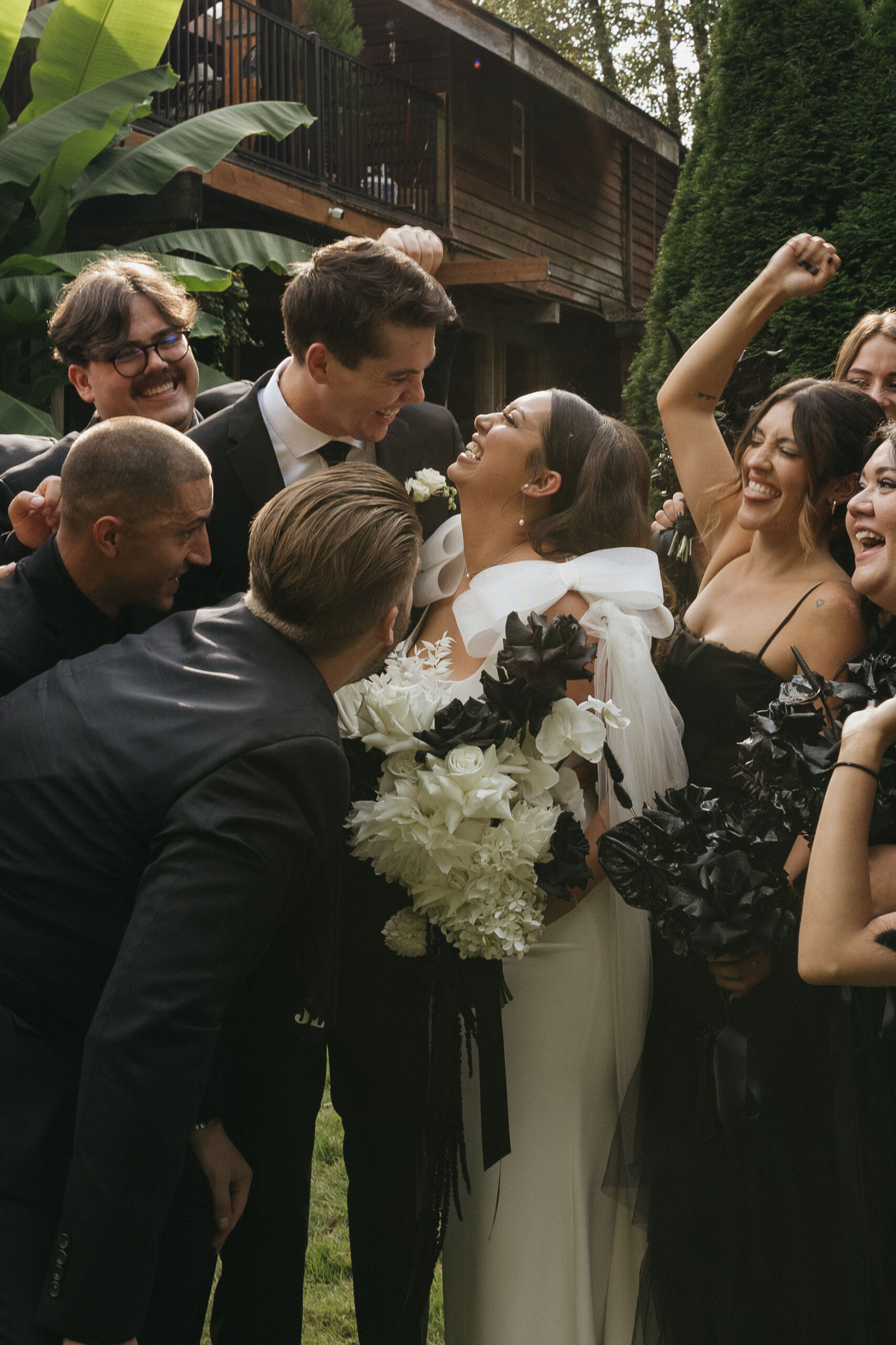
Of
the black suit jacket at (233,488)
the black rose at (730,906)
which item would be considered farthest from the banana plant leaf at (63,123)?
the black rose at (730,906)

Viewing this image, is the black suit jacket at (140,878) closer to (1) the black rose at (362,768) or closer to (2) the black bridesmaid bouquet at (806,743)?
(1) the black rose at (362,768)

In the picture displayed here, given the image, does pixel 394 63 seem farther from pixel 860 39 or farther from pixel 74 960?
pixel 74 960

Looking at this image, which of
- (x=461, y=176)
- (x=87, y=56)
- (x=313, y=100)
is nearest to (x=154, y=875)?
(x=87, y=56)

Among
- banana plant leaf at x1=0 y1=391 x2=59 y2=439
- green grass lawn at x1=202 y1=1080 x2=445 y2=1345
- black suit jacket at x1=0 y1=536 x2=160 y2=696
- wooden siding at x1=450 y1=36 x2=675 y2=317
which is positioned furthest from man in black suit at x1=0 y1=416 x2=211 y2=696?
wooden siding at x1=450 y1=36 x2=675 y2=317

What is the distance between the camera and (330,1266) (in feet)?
11.7

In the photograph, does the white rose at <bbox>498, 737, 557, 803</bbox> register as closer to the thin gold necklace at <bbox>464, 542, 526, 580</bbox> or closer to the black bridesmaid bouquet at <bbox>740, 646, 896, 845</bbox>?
the black bridesmaid bouquet at <bbox>740, 646, 896, 845</bbox>

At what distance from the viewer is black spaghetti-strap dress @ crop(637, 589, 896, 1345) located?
2.29 metres

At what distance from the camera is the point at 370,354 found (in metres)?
3.03

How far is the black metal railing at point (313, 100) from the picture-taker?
11.3 m

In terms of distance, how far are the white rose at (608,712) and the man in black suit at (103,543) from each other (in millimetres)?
914

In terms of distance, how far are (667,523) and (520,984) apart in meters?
1.86

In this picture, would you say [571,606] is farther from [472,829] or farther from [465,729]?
[472,829]

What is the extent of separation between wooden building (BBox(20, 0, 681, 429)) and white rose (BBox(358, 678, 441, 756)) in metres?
7.14

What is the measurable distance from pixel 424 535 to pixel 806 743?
141 cm
